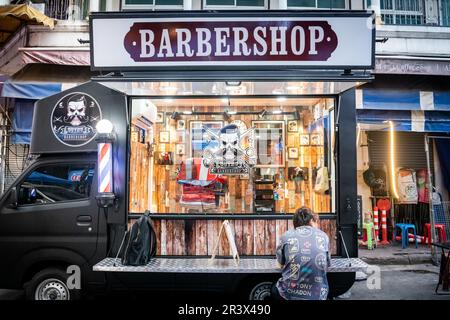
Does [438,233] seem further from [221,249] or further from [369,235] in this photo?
[221,249]

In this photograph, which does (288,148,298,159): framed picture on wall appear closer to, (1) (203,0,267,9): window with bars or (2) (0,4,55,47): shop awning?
(1) (203,0,267,9): window with bars

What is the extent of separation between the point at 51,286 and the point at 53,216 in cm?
95

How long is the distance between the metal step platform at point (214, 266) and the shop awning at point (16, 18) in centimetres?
688

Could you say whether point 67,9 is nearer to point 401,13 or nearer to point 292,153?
point 292,153

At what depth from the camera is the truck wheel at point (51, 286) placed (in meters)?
5.05

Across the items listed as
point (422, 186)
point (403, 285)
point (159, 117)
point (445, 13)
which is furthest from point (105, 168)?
point (445, 13)

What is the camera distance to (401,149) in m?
10.9

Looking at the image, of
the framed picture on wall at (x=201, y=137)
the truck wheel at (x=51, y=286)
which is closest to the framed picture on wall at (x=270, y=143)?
the framed picture on wall at (x=201, y=137)

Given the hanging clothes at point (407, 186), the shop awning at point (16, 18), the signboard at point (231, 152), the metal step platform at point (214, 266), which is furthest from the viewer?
the hanging clothes at point (407, 186)

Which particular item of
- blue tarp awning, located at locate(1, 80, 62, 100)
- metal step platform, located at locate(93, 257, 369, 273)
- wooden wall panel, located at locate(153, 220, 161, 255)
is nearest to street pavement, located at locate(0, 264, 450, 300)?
metal step platform, located at locate(93, 257, 369, 273)

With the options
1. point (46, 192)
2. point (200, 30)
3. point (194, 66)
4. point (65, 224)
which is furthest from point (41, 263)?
point (200, 30)

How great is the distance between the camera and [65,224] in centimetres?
515

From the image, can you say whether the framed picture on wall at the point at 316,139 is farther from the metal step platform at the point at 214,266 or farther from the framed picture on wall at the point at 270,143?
the metal step platform at the point at 214,266

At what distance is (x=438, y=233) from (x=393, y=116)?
3014 millimetres
